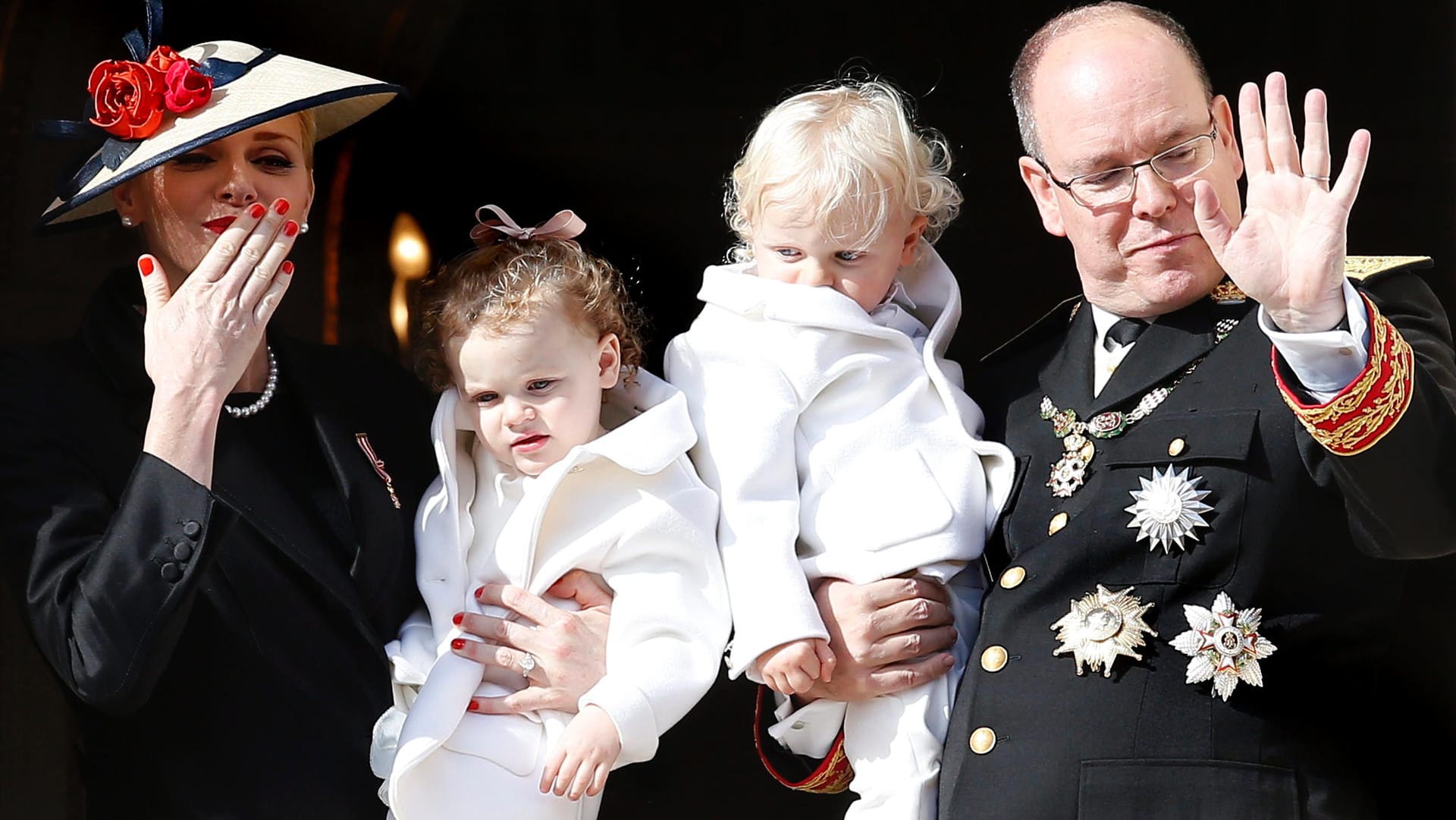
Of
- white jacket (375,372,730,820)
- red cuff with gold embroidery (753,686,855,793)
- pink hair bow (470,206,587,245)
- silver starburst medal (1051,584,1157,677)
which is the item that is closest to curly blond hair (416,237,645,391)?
pink hair bow (470,206,587,245)

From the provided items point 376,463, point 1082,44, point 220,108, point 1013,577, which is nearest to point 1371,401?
point 1013,577

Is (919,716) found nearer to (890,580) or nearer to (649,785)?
(890,580)

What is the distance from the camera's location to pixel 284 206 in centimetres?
284

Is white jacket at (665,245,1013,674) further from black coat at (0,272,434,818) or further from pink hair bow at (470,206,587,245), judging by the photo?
black coat at (0,272,434,818)

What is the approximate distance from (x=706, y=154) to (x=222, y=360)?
2.42 metres

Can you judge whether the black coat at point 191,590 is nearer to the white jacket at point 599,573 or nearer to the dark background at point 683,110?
the white jacket at point 599,573

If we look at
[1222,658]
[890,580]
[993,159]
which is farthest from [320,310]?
[1222,658]

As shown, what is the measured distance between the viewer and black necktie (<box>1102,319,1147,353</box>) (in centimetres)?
288

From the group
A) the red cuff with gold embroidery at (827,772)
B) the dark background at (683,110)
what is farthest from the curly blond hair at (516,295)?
the dark background at (683,110)

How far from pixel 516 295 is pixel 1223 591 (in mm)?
1310

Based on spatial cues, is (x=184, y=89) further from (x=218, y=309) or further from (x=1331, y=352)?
(x=1331, y=352)

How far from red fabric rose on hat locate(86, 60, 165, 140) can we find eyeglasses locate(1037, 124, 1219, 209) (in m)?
1.61

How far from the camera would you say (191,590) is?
100.0 inches

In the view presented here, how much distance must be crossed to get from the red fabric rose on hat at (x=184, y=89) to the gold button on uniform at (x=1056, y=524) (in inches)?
64.7
